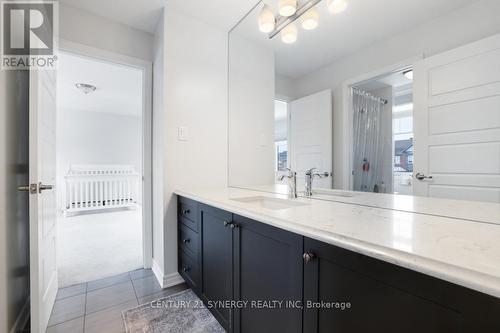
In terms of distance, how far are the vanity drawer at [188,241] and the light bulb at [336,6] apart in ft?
5.66

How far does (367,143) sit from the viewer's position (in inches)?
46.6

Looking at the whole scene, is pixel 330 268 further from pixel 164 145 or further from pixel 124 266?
pixel 124 266

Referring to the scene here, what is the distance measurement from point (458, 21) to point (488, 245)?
845mm

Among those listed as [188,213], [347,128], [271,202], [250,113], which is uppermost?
[250,113]

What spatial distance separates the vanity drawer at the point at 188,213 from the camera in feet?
5.49

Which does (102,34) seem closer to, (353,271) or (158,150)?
(158,150)

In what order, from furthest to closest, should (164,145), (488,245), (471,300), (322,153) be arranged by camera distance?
(164,145)
(322,153)
(488,245)
(471,300)

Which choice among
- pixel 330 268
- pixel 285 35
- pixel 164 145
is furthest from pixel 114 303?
pixel 285 35

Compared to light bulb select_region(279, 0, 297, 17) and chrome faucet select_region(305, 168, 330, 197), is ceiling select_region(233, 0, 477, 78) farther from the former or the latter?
chrome faucet select_region(305, 168, 330, 197)

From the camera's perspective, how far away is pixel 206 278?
4.95 ft

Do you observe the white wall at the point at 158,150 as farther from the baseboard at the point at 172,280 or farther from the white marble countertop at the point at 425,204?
the white marble countertop at the point at 425,204

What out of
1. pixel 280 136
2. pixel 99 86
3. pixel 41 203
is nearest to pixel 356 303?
pixel 280 136

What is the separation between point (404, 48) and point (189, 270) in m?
1.94

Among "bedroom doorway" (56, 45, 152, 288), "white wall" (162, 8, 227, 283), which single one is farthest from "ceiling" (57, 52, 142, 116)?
"white wall" (162, 8, 227, 283)
